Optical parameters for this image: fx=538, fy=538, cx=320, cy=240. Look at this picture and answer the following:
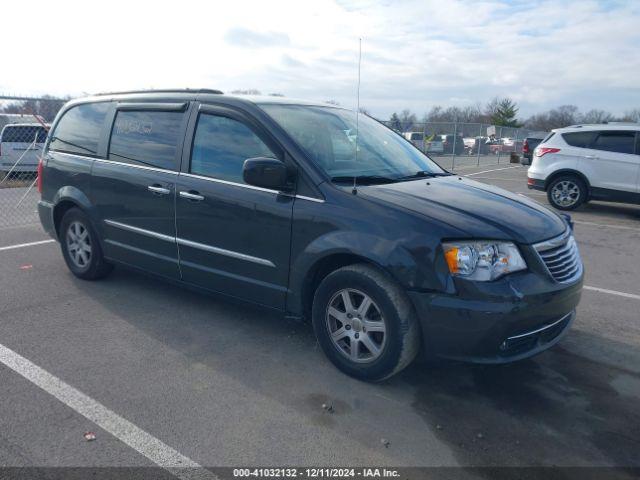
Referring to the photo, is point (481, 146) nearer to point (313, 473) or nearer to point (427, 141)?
point (427, 141)

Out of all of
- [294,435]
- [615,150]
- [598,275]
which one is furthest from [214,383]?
[615,150]

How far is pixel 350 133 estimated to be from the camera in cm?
444

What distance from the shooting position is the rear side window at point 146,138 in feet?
14.8

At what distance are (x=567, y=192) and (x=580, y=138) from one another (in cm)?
112

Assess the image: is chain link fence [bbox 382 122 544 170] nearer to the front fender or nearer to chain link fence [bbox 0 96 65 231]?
chain link fence [bbox 0 96 65 231]

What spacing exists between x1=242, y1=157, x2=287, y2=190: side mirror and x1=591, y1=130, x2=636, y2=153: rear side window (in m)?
9.31

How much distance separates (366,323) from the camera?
3504 millimetres

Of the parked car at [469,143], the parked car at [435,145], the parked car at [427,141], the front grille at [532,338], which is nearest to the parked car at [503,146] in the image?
the parked car at [469,143]

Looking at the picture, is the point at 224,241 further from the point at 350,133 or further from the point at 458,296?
the point at 458,296

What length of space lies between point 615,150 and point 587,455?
9357 millimetres

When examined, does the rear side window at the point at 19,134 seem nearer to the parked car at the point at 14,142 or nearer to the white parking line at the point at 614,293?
the parked car at the point at 14,142

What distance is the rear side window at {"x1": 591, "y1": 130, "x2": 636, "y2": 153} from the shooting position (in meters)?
10.4

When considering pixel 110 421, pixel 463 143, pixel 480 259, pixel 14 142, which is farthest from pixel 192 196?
pixel 463 143

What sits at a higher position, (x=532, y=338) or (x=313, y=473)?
(x=532, y=338)
